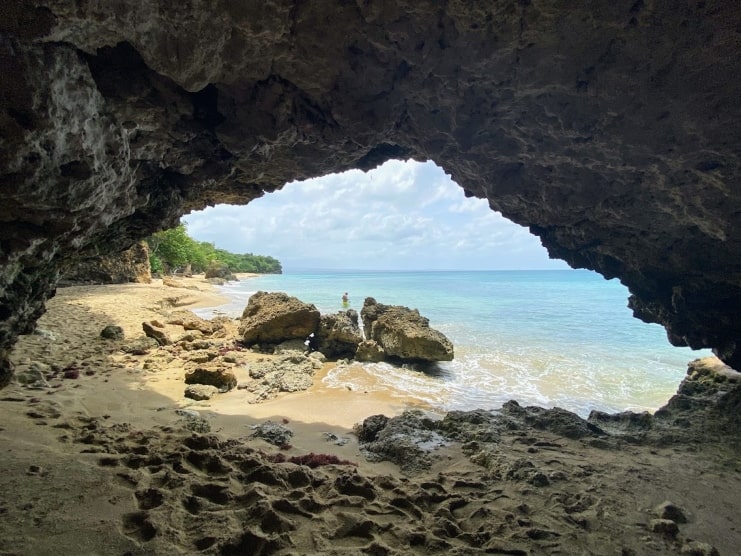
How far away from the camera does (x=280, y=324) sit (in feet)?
44.4

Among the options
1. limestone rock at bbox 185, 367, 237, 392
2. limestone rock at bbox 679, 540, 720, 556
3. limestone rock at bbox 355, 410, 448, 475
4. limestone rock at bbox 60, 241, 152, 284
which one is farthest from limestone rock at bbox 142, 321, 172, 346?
limestone rock at bbox 60, 241, 152, 284

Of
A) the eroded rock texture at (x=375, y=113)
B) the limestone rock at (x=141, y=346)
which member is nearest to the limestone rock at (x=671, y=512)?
the eroded rock texture at (x=375, y=113)

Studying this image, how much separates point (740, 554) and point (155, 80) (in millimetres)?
8050

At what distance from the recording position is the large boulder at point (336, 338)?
13.3 meters

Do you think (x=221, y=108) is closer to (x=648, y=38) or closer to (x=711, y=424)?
(x=648, y=38)

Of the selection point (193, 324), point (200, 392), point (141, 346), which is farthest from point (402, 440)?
point (193, 324)

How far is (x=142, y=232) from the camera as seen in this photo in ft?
20.6

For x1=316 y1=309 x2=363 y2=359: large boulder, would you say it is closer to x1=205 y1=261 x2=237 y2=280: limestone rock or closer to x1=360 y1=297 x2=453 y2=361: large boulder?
x1=360 y1=297 x2=453 y2=361: large boulder

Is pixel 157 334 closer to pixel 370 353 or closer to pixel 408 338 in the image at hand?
pixel 370 353

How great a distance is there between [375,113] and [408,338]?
332 inches

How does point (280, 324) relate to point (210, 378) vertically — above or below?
above

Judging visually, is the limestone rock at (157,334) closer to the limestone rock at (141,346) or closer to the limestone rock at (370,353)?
the limestone rock at (141,346)

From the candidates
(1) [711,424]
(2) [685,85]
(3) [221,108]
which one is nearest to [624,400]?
(1) [711,424]

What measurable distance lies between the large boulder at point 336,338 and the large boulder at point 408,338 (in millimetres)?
905
